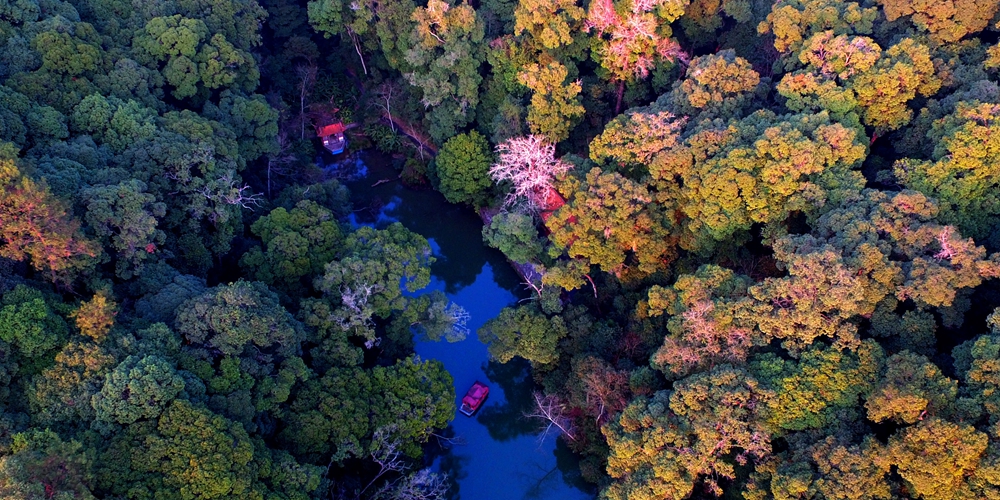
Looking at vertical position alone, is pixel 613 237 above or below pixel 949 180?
below

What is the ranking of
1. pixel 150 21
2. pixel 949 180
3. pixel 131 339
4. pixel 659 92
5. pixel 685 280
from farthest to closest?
pixel 659 92 → pixel 150 21 → pixel 685 280 → pixel 949 180 → pixel 131 339

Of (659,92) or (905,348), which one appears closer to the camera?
(905,348)

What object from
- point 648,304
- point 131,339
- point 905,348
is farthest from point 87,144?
point 905,348

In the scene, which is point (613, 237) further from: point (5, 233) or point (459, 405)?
point (5, 233)

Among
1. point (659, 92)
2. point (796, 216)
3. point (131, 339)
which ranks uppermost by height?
point (659, 92)

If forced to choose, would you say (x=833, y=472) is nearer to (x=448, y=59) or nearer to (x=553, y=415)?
(x=553, y=415)

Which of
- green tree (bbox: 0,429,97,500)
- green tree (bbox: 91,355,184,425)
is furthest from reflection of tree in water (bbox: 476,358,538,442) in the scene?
green tree (bbox: 0,429,97,500)

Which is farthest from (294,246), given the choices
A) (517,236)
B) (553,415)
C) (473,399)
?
(553,415)
